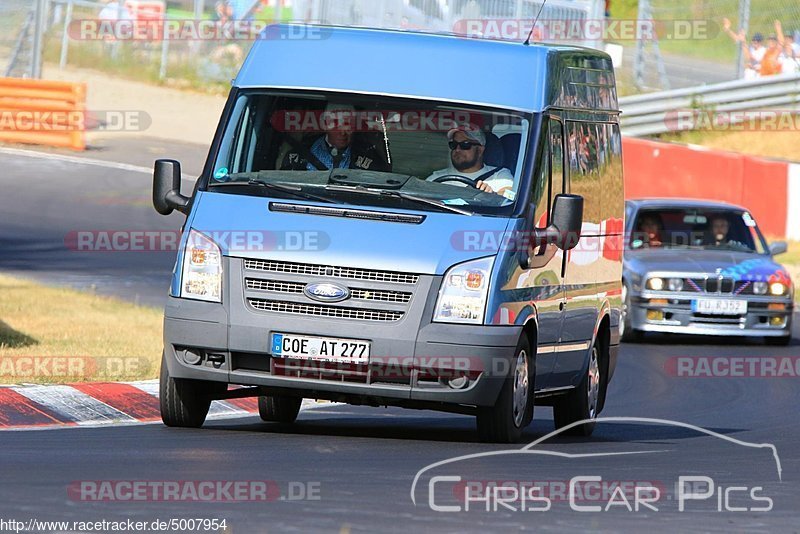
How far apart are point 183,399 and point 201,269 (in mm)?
821

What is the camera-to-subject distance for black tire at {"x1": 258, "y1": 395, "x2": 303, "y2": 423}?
1140cm

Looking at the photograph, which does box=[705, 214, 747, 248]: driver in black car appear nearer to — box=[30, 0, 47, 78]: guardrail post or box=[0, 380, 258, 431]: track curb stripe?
box=[0, 380, 258, 431]: track curb stripe

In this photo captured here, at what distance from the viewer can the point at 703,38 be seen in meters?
35.8

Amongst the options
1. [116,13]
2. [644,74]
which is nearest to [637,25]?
[644,74]

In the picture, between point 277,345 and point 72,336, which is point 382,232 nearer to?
point 277,345

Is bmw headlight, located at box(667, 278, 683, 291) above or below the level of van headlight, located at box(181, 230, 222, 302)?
below

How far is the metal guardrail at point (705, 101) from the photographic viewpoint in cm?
3638

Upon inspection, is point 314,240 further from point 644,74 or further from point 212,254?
point 644,74

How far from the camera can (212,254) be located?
9914 mm

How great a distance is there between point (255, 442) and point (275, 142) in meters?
1.88

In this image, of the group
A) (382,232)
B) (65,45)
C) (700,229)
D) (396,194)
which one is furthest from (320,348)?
(65,45)

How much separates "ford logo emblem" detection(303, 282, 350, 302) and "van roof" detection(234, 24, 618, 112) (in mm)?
1448

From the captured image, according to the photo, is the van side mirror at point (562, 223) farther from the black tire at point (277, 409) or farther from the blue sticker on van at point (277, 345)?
the black tire at point (277, 409)

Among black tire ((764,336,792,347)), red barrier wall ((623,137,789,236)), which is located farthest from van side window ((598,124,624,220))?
red barrier wall ((623,137,789,236))
